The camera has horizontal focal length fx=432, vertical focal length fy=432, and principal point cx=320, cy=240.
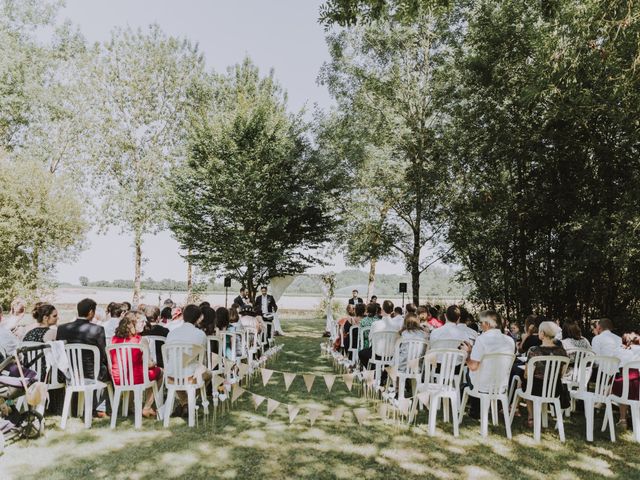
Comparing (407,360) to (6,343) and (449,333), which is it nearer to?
(449,333)

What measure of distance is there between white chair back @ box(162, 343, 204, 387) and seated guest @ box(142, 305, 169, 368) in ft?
2.84

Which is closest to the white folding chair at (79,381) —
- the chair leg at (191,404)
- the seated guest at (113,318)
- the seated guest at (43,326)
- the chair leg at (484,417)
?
the seated guest at (43,326)

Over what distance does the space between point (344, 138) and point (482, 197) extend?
22.5 ft

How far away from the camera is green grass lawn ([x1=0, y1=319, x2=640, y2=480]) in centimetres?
403

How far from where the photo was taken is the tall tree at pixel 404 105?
15.7 m

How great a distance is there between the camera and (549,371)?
→ 5.13 metres

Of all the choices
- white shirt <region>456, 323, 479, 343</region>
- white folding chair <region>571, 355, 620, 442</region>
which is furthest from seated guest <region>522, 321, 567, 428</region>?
white shirt <region>456, 323, 479, 343</region>

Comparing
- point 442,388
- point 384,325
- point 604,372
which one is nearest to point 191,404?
point 442,388

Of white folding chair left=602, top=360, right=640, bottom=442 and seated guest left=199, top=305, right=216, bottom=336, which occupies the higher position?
seated guest left=199, top=305, right=216, bottom=336

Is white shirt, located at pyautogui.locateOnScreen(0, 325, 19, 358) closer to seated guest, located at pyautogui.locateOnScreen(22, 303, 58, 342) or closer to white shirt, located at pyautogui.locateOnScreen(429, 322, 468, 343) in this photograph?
seated guest, located at pyautogui.locateOnScreen(22, 303, 58, 342)

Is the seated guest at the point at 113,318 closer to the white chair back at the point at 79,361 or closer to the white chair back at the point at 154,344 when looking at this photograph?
the white chair back at the point at 154,344

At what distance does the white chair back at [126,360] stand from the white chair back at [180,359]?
22cm

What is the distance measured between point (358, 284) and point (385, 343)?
30952 millimetres

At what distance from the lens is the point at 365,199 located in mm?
18031
